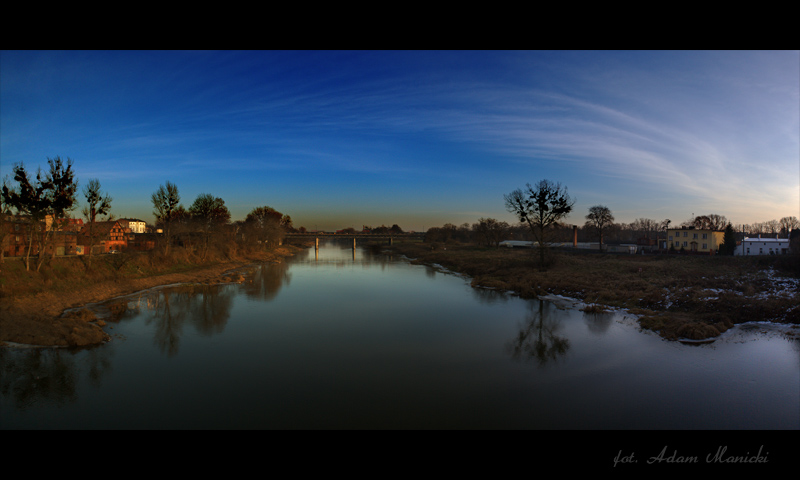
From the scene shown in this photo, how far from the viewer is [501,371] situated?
871 centimetres

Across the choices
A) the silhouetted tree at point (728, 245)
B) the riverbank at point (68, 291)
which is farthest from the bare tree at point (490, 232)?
the riverbank at point (68, 291)

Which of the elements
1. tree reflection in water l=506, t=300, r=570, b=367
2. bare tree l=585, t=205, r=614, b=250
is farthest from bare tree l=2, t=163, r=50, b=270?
bare tree l=585, t=205, r=614, b=250

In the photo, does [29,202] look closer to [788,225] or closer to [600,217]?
[600,217]

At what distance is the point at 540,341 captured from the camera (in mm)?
11195

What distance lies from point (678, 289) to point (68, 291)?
26.7 m

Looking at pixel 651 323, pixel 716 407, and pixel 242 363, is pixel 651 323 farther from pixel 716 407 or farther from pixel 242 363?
pixel 242 363

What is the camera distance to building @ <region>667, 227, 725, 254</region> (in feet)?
127

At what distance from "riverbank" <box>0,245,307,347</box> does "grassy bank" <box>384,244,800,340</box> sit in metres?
17.9

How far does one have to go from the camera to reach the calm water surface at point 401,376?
642 centimetres

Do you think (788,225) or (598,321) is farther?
(788,225)

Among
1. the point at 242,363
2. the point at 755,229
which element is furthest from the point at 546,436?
the point at 755,229

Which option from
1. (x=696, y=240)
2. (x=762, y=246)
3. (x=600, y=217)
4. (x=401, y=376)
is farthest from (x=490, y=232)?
(x=401, y=376)

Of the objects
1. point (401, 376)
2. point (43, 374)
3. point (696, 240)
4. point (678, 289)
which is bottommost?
point (401, 376)

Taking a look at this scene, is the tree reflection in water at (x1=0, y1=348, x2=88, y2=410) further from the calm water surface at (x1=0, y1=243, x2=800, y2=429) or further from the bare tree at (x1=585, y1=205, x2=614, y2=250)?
the bare tree at (x1=585, y1=205, x2=614, y2=250)
